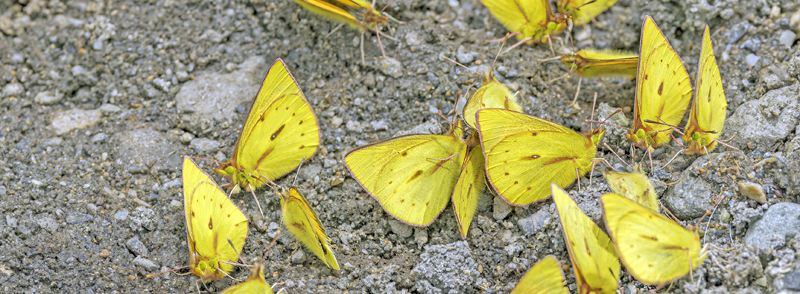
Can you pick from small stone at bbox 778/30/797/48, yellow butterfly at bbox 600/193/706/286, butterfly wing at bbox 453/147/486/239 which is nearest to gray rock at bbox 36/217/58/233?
butterfly wing at bbox 453/147/486/239

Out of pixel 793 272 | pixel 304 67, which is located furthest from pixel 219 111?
pixel 793 272

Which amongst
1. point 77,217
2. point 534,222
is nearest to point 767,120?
point 534,222

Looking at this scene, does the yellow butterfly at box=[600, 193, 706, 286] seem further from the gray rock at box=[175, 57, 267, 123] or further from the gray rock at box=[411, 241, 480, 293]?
the gray rock at box=[175, 57, 267, 123]

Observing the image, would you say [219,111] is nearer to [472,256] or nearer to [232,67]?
[232,67]

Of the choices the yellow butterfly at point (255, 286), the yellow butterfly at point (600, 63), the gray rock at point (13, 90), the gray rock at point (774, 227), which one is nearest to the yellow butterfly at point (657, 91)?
the yellow butterfly at point (600, 63)

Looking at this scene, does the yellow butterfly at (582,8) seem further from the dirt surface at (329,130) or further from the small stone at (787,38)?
the small stone at (787,38)
